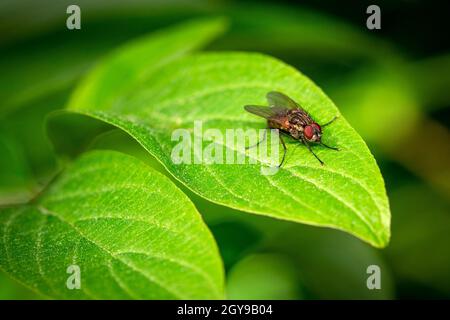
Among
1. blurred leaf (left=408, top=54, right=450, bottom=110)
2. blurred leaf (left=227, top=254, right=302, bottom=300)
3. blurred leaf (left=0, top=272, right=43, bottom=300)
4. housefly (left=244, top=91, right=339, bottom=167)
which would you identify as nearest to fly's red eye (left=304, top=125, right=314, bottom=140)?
housefly (left=244, top=91, right=339, bottom=167)

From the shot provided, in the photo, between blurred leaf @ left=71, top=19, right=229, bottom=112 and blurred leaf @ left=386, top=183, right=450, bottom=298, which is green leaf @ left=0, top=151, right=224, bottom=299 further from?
blurred leaf @ left=386, top=183, right=450, bottom=298

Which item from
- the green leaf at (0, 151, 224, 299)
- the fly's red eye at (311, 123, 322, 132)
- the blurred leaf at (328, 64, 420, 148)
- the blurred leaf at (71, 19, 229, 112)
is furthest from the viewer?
the blurred leaf at (328, 64, 420, 148)

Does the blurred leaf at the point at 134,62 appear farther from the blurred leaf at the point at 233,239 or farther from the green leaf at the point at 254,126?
the blurred leaf at the point at 233,239

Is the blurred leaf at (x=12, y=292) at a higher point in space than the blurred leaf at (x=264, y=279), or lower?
lower

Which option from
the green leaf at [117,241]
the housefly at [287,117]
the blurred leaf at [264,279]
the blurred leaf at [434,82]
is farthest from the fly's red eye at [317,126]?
the blurred leaf at [434,82]

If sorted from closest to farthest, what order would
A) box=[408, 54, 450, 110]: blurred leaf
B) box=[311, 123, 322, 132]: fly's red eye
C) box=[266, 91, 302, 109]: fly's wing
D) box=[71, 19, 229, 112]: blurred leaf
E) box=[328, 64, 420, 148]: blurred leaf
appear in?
box=[311, 123, 322, 132]: fly's red eye → box=[266, 91, 302, 109]: fly's wing → box=[71, 19, 229, 112]: blurred leaf → box=[328, 64, 420, 148]: blurred leaf → box=[408, 54, 450, 110]: blurred leaf

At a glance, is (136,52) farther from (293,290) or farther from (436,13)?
(436,13)

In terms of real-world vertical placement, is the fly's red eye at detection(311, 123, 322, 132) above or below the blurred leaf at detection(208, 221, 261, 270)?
above

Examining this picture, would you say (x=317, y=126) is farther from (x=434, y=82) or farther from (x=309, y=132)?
(x=434, y=82)
